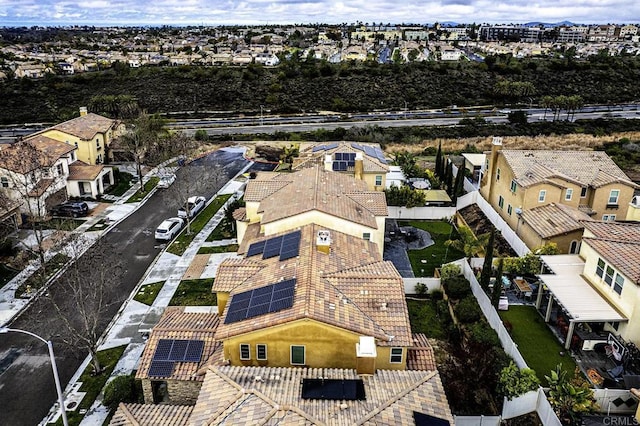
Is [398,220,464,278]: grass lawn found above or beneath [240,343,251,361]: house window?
beneath

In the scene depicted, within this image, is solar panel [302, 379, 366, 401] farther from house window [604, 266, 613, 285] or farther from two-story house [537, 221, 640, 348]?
house window [604, 266, 613, 285]

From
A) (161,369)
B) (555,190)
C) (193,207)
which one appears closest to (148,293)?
Result: (161,369)

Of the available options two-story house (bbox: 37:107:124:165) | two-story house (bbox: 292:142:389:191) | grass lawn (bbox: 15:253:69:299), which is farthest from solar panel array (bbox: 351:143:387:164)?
two-story house (bbox: 37:107:124:165)

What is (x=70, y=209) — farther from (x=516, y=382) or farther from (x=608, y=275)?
(x=608, y=275)

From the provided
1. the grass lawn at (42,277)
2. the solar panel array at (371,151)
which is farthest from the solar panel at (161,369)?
the solar panel array at (371,151)

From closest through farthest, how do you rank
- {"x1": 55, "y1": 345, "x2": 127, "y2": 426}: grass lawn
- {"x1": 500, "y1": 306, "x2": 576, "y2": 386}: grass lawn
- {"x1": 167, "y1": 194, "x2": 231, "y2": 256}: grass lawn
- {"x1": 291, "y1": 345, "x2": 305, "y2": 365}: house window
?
{"x1": 291, "y1": 345, "x2": 305, "y2": 365}: house window, {"x1": 55, "y1": 345, "x2": 127, "y2": 426}: grass lawn, {"x1": 500, "y1": 306, "x2": 576, "y2": 386}: grass lawn, {"x1": 167, "y1": 194, "x2": 231, "y2": 256}: grass lawn

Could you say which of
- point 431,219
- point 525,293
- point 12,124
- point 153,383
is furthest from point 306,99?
point 153,383

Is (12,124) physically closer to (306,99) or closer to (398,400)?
(306,99)
